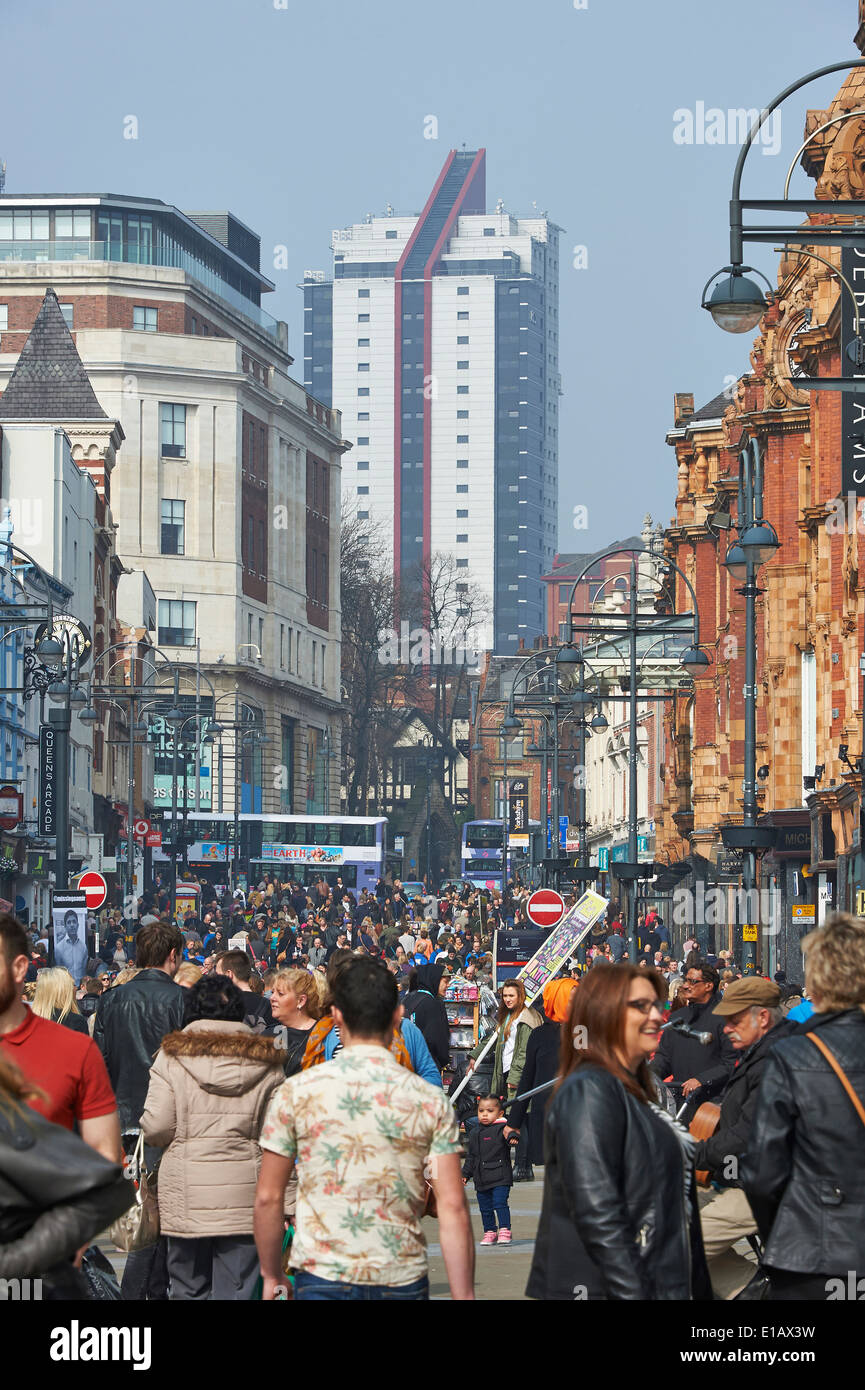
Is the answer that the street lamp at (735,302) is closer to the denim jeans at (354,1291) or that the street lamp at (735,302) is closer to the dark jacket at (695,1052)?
the dark jacket at (695,1052)

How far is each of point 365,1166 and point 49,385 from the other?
82.9 metres

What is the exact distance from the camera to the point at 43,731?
57125 millimetres

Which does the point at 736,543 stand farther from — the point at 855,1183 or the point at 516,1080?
the point at 855,1183

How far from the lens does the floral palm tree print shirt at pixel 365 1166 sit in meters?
6.26

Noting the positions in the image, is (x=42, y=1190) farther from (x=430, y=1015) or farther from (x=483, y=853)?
(x=483, y=853)

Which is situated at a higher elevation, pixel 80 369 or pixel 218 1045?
pixel 80 369

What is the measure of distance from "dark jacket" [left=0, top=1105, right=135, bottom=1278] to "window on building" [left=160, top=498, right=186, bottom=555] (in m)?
107

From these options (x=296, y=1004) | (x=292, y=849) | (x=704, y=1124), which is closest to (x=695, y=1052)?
(x=296, y=1004)

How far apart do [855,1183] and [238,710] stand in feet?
335

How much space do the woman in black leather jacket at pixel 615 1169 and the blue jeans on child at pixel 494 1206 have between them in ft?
27.2

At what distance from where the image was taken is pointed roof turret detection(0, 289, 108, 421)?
86.7m

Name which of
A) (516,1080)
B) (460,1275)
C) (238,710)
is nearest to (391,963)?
(516,1080)

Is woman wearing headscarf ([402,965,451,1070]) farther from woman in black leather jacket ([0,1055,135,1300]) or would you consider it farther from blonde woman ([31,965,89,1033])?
woman in black leather jacket ([0,1055,135,1300])

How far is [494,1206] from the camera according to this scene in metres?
14.4
